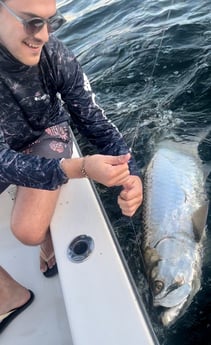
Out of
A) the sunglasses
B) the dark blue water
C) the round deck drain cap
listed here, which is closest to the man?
the sunglasses

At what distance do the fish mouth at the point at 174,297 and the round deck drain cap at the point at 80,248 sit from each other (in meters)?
0.48

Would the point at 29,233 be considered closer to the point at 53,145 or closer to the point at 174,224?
the point at 53,145

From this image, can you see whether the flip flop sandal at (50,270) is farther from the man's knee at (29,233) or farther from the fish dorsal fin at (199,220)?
the fish dorsal fin at (199,220)

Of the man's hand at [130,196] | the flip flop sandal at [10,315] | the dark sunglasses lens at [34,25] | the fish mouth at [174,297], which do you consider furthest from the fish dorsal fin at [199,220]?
the dark sunglasses lens at [34,25]

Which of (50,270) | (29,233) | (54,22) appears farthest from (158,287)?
(54,22)

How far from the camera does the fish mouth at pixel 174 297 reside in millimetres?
2143

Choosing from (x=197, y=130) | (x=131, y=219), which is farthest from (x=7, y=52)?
(x=197, y=130)

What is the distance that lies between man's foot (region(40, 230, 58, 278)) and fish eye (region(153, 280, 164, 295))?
1.67 ft

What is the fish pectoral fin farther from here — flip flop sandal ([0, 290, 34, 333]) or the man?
flip flop sandal ([0, 290, 34, 333])

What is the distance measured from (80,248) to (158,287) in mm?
489

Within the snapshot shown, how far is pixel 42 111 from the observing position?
2.43 metres

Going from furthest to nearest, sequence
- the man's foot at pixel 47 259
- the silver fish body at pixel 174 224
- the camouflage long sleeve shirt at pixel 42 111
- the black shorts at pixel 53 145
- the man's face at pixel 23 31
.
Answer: the black shorts at pixel 53 145, the man's foot at pixel 47 259, the silver fish body at pixel 174 224, the camouflage long sleeve shirt at pixel 42 111, the man's face at pixel 23 31

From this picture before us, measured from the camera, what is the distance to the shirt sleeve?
2.38m

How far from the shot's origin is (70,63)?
2.39m
